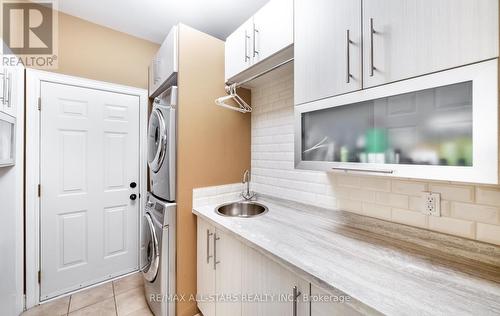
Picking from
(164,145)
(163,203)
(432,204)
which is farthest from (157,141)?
(432,204)

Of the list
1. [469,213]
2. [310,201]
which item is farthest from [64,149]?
[469,213]

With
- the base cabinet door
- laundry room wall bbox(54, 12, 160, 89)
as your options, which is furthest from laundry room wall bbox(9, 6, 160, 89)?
the base cabinet door

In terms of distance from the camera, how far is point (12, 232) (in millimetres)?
1591

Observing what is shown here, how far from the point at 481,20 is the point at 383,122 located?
40cm

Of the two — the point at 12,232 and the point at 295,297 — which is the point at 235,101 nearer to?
the point at 295,297

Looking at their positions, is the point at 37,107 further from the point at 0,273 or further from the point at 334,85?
the point at 334,85

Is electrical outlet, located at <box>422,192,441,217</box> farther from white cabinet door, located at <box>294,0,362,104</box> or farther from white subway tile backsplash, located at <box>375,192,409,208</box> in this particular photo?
white cabinet door, located at <box>294,0,362,104</box>

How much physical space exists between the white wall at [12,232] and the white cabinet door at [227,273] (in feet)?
4.91

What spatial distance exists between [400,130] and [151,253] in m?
1.90

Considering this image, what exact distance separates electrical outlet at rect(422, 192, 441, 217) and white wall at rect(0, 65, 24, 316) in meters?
2.65

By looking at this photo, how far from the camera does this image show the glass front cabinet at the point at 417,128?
618mm

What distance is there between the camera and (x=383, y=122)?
0.89m

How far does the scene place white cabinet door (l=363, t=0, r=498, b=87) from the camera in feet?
2.05

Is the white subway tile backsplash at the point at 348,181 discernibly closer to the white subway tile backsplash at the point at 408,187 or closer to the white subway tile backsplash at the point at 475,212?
the white subway tile backsplash at the point at 408,187
